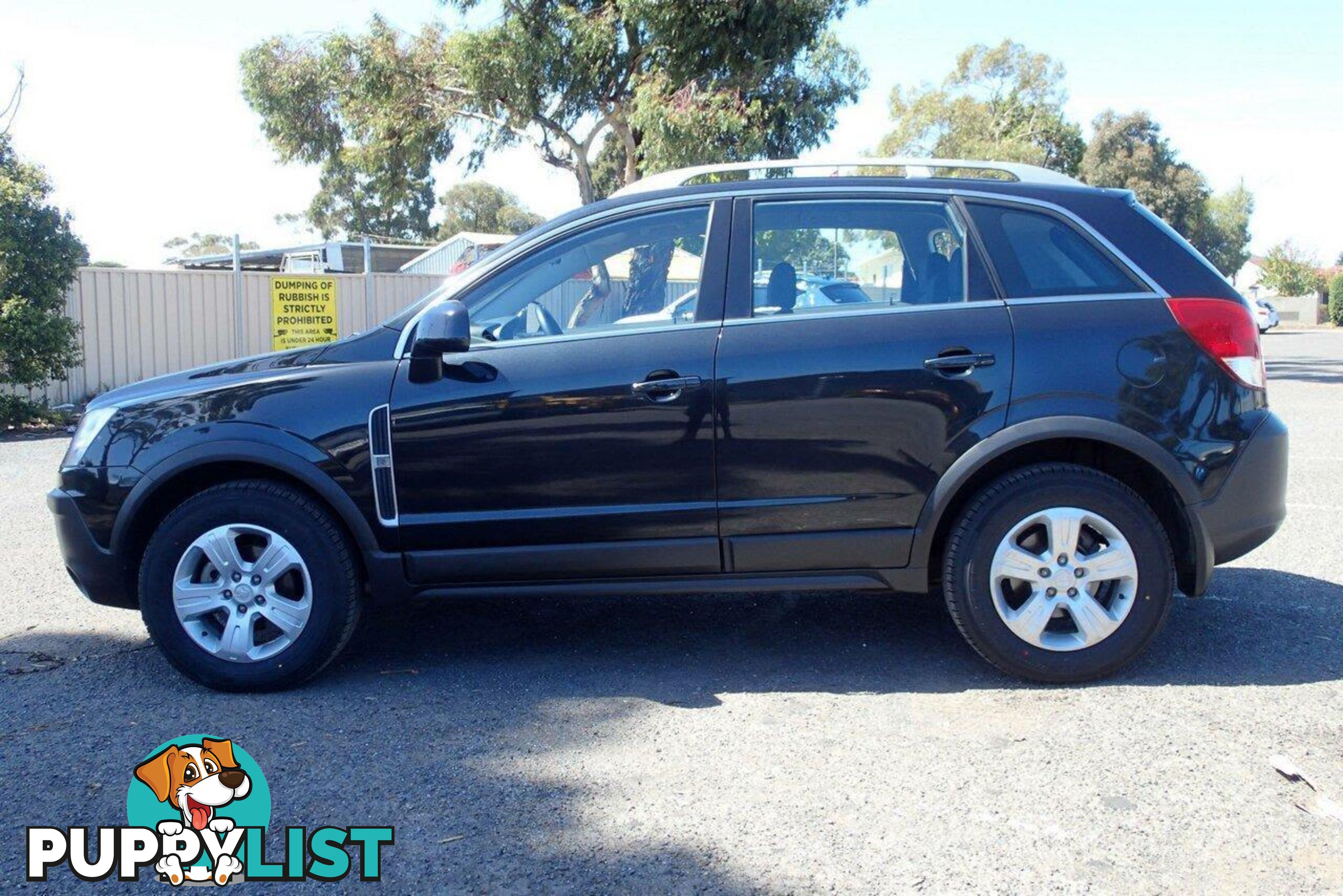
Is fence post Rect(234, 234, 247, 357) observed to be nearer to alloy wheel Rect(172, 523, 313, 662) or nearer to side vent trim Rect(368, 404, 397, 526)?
alloy wheel Rect(172, 523, 313, 662)

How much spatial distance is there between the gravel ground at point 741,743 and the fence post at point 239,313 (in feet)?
39.5

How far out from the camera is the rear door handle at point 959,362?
415 cm

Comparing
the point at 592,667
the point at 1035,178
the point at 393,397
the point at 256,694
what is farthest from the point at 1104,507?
the point at 256,694

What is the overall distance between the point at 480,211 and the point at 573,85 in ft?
183

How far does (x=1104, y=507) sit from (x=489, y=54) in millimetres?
16879

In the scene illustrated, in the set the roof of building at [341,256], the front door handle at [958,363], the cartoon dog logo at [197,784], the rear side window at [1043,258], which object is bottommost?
the cartoon dog logo at [197,784]

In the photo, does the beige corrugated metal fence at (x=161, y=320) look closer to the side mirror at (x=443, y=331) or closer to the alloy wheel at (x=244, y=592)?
the alloy wheel at (x=244, y=592)

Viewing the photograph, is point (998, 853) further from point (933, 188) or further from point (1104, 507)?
point (933, 188)

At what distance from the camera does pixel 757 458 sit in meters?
4.18

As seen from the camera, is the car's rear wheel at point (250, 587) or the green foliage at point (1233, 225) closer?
the car's rear wheel at point (250, 587)

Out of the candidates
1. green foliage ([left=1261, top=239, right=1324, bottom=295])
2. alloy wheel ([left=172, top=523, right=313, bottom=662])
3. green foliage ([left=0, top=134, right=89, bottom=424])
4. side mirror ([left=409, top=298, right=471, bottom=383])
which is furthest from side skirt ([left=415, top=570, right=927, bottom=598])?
green foliage ([left=1261, top=239, right=1324, bottom=295])

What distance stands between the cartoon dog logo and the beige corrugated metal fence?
12.9 m

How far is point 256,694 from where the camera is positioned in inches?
168

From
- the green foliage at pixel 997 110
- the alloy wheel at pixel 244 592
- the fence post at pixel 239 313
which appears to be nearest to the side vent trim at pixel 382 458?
the alloy wheel at pixel 244 592
